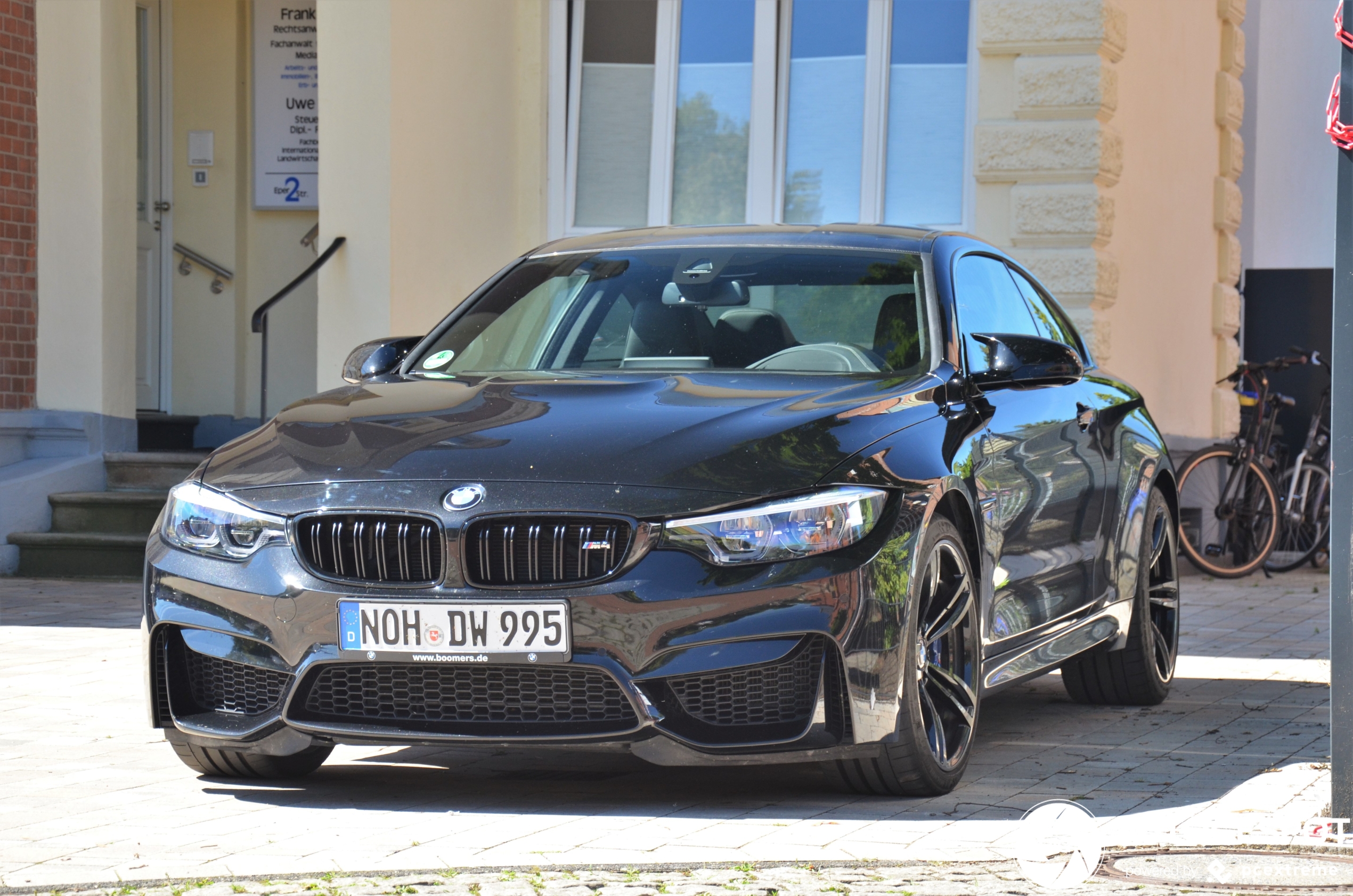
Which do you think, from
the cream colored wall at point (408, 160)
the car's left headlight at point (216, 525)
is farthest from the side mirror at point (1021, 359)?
the cream colored wall at point (408, 160)

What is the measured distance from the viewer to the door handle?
6.41 m

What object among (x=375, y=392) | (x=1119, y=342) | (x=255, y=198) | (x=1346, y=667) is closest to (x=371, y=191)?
(x=255, y=198)

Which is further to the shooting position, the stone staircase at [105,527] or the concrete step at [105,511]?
the concrete step at [105,511]

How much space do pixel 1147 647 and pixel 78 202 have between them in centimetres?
789

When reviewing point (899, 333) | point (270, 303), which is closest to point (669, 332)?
point (899, 333)

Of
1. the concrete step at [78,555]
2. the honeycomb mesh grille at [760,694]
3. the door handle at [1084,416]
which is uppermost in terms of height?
the door handle at [1084,416]

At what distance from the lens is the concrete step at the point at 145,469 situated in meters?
11.9

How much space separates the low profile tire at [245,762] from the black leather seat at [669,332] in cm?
150

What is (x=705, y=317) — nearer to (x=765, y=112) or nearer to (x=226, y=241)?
(x=765, y=112)

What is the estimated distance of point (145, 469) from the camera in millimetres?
11977

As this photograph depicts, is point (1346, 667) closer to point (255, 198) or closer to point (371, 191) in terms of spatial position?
point (371, 191)

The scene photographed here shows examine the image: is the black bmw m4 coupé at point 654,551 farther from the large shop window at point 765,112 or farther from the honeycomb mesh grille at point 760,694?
the large shop window at point 765,112

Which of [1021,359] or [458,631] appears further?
[1021,359]

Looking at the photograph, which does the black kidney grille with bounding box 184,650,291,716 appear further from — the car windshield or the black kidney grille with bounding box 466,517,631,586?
the car windshield
